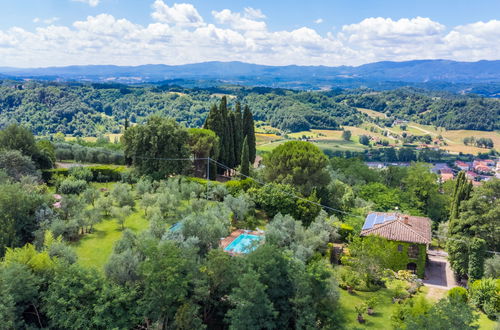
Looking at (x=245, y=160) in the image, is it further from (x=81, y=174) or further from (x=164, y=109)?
(x=164, y=109)

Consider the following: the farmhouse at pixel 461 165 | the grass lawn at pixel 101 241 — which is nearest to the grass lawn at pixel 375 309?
the grass lawn at pixel 101 241

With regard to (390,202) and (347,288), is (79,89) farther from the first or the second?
(347,288)

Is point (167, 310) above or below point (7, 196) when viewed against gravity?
below

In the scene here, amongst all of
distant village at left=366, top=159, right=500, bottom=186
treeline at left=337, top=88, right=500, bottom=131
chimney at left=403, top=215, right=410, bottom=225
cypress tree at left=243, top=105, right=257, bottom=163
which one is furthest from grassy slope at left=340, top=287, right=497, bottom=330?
treeline at left=337, top=88, right=500, bottom=131

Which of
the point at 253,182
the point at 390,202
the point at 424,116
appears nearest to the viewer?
the point at 253,182

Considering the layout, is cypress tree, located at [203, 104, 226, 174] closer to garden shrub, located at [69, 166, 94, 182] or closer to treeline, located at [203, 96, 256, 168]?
treeline, located at [203, 96, 256, 168]

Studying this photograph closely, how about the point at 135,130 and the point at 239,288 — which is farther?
the point at 135,130

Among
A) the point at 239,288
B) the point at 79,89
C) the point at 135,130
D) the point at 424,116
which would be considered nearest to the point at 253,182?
the point at 135,130
